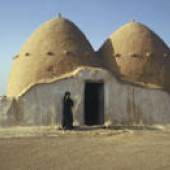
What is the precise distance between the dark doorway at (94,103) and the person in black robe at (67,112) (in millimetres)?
1939

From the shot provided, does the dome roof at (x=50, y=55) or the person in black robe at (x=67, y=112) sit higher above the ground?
the dome roof at (x=50, y=55)

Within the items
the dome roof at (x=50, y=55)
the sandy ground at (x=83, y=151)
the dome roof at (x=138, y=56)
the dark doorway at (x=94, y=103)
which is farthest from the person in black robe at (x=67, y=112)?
the dome roof at (x=138, y=56)

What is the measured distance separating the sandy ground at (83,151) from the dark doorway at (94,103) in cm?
338

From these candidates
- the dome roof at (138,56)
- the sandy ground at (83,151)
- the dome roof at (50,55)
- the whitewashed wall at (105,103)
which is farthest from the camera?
the dome roof at (138,56)

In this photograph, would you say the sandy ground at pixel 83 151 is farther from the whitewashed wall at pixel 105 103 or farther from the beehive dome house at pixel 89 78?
the beehive dome house at pixel 89 78

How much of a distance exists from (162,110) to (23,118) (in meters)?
6.33

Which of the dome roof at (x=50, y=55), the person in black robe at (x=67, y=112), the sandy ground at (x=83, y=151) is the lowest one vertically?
the sandy ground at (x=83, y=151)

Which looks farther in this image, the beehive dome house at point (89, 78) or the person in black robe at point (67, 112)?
the beehive dome house at point (89, 78)

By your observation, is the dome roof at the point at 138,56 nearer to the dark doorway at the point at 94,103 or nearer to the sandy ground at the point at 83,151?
the dark doorway at the point at 94,103

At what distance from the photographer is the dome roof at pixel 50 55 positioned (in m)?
21.3

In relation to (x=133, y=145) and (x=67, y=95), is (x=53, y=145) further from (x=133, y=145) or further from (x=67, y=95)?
(x=67, y=95)

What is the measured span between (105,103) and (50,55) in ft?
14.6

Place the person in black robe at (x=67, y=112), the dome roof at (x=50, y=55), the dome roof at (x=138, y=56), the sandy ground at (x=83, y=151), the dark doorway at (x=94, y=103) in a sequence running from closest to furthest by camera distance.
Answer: the sandy ground at (x=83, y=151) → the person in black robe at (x=67, y=112) → the dark doorway at (x=94, y=103) → the dome roof at (x=50, y=55) → the dome roof at (x=138, y=56)

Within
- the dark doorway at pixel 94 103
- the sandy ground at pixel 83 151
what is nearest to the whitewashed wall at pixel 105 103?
the dark doorway at pixel 94 103
